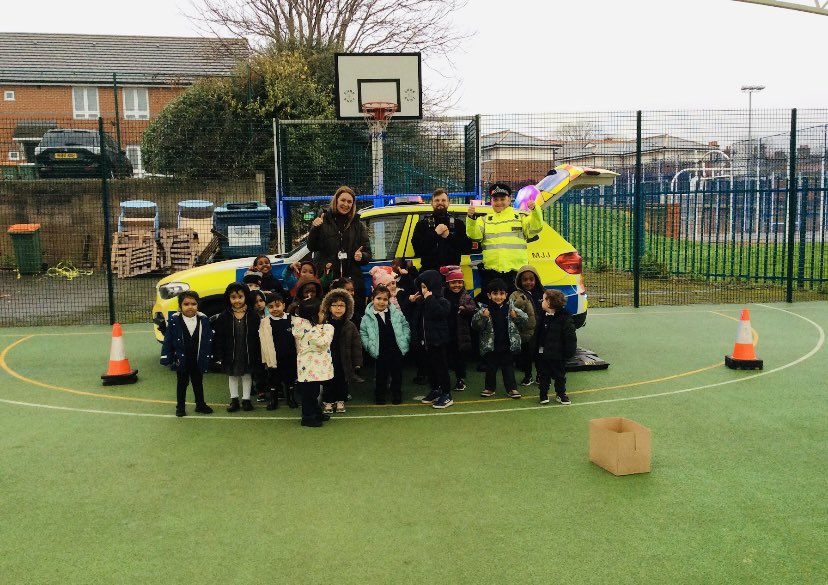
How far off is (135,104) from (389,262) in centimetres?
1732

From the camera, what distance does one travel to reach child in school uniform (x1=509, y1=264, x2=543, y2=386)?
24.2 feet

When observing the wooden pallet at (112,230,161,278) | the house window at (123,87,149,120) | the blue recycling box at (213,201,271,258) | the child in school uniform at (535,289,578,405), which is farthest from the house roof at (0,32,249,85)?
the child in school uniform at (535,289,578,405)

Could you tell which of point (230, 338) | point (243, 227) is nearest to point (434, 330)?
point (230, 338)

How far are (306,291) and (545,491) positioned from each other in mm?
3025

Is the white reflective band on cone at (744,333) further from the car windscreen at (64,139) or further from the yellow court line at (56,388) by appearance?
Answer: the car windscreen at (64,139)

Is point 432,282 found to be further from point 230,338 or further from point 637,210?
point 637,210

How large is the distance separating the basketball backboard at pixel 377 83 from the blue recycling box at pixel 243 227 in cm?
274

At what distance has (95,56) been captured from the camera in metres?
35.5

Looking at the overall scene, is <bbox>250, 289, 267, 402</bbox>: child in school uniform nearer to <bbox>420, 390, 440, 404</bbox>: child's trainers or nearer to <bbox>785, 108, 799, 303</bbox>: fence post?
<bbox>420, 390, 440, 404</bbox>: child's trainers

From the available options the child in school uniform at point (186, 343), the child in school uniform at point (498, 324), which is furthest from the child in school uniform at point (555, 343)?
the child in school uniform at point (186, 343)

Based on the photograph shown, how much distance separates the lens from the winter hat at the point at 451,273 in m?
7.65

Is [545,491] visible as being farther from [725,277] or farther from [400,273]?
[725,277]

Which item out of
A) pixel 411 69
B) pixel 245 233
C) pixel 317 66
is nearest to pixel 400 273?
pixel 411 69

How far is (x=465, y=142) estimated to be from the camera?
12977 mm
